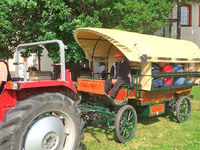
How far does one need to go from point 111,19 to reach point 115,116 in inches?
207

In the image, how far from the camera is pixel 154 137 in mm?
5438

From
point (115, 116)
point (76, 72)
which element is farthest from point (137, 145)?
point (76, 72)

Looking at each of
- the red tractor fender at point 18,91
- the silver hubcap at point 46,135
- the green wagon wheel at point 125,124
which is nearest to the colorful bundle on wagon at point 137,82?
the green wagon wheel at point 125,124

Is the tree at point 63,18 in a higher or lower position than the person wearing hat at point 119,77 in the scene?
higher

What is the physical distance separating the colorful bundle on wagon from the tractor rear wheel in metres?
1.42

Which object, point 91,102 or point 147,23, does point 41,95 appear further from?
point 147,23

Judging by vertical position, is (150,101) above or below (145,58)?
below

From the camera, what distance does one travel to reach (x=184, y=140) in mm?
5242

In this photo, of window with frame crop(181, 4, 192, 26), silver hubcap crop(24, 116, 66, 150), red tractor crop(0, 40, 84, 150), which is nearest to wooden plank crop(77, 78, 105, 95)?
red tractor crop(0, 40, 84, 150)

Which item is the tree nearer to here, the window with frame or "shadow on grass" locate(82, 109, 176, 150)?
"shadow on grass" locate(82, 109, 176, 150)

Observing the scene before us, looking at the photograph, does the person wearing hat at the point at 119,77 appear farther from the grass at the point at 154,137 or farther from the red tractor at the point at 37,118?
the red tractor at the point at 37,118

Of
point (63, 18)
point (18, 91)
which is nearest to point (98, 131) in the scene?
point (18, 91)

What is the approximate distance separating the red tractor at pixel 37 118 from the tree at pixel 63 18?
13.7 feet

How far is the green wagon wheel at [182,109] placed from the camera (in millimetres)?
6512
